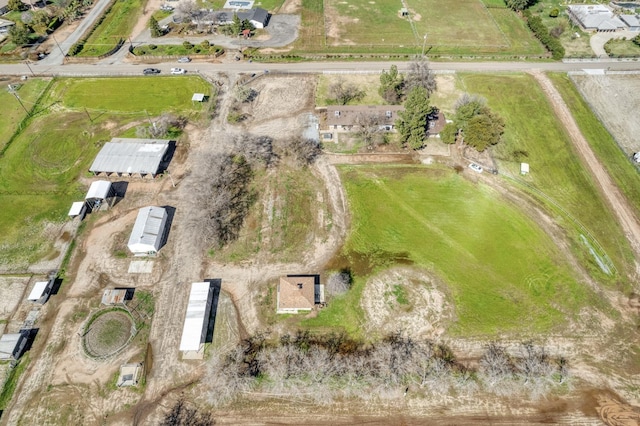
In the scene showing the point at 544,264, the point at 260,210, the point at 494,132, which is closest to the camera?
the point at 544,264

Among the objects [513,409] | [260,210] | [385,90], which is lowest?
[513,409]

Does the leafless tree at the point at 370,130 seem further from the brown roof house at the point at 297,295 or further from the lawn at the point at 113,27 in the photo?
the lawn at the point at 113,27

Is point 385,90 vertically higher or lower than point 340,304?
higher

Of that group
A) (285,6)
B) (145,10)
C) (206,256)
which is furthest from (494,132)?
(145,10)

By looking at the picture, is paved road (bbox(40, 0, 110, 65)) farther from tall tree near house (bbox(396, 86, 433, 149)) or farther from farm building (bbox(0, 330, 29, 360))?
tall tree near house (bbox(396, 86, 433, 149))

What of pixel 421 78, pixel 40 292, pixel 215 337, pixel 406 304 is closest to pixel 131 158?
pixel 40 292

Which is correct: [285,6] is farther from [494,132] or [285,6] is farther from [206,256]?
[206,256]

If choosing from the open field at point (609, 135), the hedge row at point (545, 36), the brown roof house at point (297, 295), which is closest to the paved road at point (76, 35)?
the brown roof house at point (297, 295)
